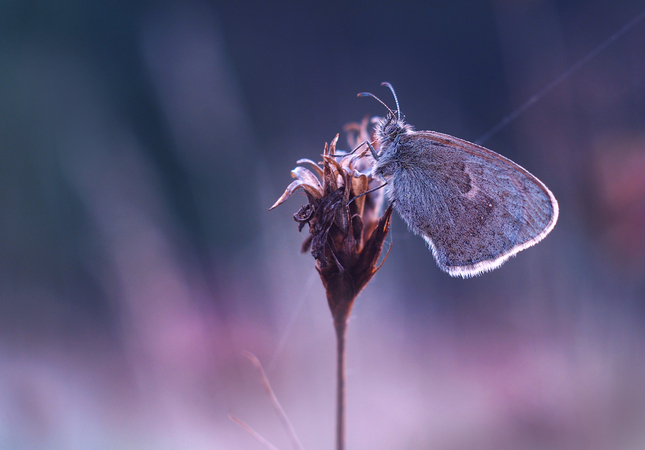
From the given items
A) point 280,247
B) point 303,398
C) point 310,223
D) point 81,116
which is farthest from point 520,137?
point 81,116

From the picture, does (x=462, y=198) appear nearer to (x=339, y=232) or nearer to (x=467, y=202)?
(x=467, y=202)

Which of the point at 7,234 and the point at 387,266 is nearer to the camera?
the point at 7,234

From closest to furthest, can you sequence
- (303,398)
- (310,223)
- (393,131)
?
(310,223) < (393,131) < (303,398)

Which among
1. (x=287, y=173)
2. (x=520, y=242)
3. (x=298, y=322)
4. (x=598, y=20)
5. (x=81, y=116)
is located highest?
(x=598, y=20)

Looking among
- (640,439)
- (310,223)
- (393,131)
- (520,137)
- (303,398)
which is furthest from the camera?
(520,137)

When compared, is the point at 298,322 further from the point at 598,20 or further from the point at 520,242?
the point at 598,20

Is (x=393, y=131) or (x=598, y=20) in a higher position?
(x=598, y=20)

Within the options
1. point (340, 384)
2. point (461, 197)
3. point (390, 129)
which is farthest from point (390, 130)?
point (340, 384)
